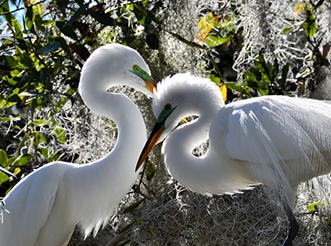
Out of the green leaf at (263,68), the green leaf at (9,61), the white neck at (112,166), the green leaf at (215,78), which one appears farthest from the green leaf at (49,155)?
the green leaf at (263,68)

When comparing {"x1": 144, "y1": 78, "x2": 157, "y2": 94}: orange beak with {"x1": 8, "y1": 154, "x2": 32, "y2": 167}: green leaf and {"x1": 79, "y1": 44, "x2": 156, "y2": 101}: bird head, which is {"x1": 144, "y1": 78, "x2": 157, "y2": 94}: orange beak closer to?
{"x1": 79, "y1": 44, "x2": 156, "y2": 101}: bird head

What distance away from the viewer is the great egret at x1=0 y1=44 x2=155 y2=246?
1954 mm

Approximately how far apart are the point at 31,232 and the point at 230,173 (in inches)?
37.1

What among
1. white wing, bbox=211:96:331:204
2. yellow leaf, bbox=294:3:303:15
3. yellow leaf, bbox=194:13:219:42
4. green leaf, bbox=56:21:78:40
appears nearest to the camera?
white wing, bbox=211:96:331:204

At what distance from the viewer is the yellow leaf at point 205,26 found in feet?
8.47

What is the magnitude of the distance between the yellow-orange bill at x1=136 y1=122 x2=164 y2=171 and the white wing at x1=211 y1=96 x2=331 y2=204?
257mm

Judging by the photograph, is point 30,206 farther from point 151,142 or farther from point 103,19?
point 103,19

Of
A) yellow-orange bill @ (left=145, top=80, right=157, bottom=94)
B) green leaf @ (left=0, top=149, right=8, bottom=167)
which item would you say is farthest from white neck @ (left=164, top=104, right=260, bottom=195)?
green leaf @ (left=0, top=149, right=8, bottom=167)

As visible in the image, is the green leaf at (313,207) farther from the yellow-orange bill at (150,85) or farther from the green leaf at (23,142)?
the green leaf at (23,142)

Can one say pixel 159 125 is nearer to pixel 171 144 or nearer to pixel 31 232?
pixel 171 144

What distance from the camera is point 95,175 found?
195cm

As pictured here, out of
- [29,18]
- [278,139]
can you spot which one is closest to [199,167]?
[278,139]

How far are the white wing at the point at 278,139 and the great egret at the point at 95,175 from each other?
1.28 ft

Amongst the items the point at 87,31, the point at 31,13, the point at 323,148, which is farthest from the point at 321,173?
the point at 31,13
